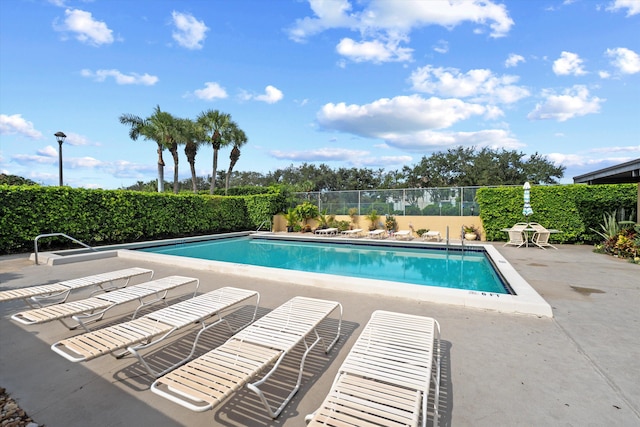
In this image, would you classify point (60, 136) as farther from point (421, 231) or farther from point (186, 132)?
point (421, 231)

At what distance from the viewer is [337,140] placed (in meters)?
32.5

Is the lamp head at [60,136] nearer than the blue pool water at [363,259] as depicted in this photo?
No

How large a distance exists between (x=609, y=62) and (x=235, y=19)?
45.6 ft

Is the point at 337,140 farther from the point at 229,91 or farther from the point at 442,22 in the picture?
the point at 442,22

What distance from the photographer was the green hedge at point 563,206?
1138 centimetres

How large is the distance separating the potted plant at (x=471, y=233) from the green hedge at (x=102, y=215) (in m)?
12.6

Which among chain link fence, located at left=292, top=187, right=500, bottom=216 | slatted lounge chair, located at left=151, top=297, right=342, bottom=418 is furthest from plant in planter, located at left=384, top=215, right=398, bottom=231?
slatted lounge chair, located at left=151, top=297, right=342, bottom=418

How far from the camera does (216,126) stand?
82.0 feet

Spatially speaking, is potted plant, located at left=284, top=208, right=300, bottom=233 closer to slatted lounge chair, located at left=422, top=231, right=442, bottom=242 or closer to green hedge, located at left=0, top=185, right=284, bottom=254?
green hedge, located at left=0, top=185, right=284, bottom=254

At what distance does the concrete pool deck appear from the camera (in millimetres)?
2211

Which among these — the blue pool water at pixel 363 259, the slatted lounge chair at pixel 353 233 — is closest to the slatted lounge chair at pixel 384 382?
the blue pool water at pixel 363 259

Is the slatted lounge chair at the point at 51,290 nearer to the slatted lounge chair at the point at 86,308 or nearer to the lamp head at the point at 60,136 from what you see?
the slatted lounge chair at the point at 86,308

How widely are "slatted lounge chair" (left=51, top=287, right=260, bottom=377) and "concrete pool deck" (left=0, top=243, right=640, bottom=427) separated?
0.86 ft

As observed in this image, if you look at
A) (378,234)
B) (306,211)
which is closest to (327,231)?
(306,211)
